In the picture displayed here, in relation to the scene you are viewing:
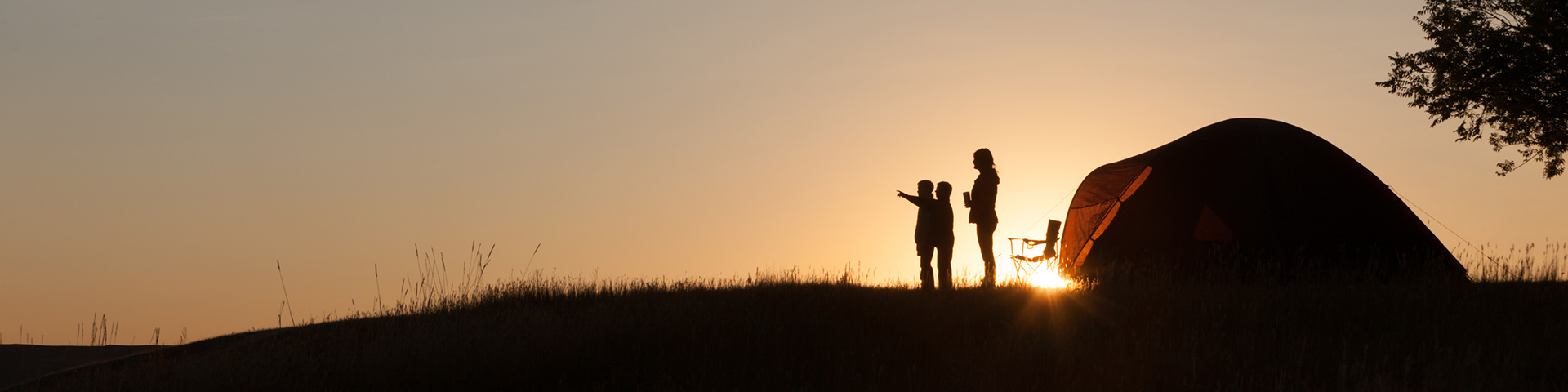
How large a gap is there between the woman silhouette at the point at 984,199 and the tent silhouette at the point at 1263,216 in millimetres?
1270

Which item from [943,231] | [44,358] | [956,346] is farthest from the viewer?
[943,231]

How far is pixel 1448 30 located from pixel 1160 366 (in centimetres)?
1239

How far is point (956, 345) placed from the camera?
6.74 metres

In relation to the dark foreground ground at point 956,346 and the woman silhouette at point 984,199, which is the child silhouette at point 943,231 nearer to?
the woman silhouette at point 984,199

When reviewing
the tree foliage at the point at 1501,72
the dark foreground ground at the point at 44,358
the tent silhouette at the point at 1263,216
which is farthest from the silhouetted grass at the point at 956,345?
the tree foliage at the point at 1501,72

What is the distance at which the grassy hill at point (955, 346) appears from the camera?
A: 221 inches

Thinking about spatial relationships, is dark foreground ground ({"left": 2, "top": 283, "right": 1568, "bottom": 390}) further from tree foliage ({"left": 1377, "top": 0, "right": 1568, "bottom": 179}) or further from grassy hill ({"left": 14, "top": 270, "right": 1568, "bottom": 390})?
tree foliage ({"left": 1377, "top": 0, "right": 1568, "bottom": 179})

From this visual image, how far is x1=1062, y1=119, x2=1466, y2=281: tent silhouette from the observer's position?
32.7ft

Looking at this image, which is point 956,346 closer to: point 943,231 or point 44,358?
point 943,231

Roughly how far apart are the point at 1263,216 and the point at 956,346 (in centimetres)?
526

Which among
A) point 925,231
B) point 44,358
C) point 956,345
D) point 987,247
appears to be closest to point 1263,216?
point 987,247

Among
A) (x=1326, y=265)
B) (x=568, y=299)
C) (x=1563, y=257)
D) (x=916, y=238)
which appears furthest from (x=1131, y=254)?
(x=568, y=299)

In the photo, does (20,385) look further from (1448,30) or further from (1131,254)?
(1448,30)

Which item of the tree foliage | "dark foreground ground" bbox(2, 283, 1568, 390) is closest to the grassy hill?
"dark foreground ground" bbox(2, 283, 1568, 390)
